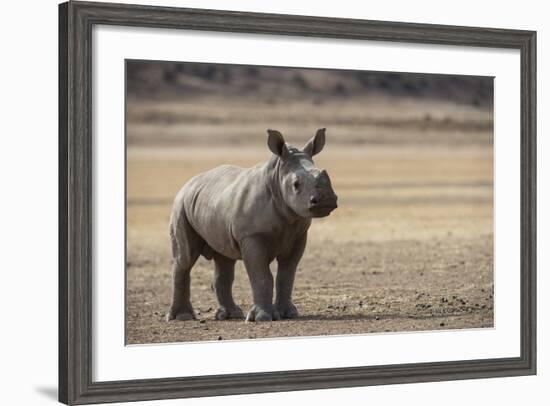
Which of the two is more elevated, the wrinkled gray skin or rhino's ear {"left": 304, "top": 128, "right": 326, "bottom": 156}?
rhino's ear {"left": 304, "top": 128, "right": 326, "bottom": 156}

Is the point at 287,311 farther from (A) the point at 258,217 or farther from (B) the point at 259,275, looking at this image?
(A) the point at 258,217

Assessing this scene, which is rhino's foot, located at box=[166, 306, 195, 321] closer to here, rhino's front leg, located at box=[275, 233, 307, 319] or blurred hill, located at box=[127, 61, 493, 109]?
rhino's front leg, located at box=[275, 233, 307, 319]

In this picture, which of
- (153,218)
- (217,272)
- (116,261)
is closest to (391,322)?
→ (217,272)

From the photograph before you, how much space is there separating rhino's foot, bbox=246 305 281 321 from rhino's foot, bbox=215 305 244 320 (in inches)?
25.8

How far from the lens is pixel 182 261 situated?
11.9 metres

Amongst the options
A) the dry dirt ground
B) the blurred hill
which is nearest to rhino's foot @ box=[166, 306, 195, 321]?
the dry dirt ground

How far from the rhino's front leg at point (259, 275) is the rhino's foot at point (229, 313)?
0.73 metres

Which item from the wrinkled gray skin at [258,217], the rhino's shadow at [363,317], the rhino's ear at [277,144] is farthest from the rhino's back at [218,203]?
the rhino's shadow at [363,317]

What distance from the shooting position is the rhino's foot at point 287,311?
11391mm

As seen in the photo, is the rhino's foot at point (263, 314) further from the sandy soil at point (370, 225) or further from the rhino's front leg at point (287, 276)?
the sandy soil at point (370, 225)

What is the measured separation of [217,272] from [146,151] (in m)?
6.72

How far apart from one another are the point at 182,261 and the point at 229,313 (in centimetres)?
68

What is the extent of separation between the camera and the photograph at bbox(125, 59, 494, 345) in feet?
41.1

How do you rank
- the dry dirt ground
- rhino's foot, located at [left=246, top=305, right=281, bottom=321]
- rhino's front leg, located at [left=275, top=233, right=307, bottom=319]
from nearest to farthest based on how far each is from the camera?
rhino's foot, located at [left=246, top=305, right=281, bottom=321]
rhino's front leg, located at [left=275, top=233, right=307, bottom=319]
the dry dirt ground
